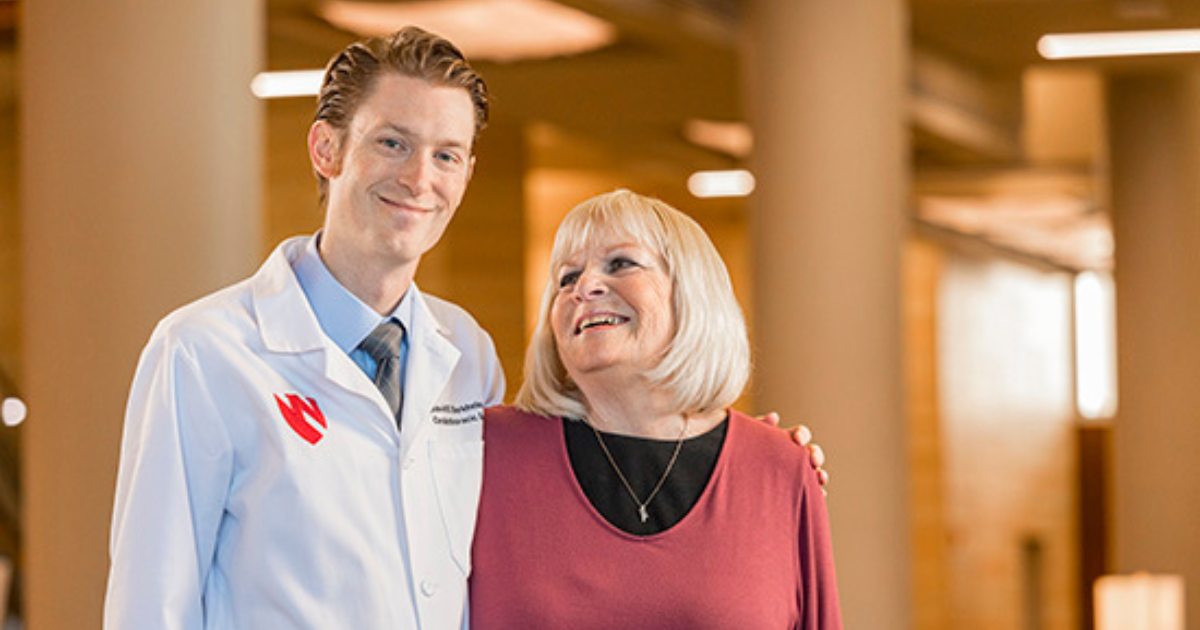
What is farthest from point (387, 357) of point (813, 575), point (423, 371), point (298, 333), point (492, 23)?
point (492, 23)

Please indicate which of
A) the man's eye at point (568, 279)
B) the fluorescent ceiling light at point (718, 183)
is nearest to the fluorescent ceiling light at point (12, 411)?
the man's eye at point (568, 279)

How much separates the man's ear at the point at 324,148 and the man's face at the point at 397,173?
22 mm

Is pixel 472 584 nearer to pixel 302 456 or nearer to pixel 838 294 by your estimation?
pixel 302 456

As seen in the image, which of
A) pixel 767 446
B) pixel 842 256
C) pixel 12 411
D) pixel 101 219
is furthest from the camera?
pixel 12 411

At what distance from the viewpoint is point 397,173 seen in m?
2.73

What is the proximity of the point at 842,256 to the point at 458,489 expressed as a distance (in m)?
4.64

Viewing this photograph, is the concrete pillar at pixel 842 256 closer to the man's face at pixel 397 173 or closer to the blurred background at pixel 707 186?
the blurred background at pixel 707 186

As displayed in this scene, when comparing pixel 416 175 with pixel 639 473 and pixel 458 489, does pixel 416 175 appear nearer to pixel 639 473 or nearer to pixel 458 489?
pixel 458 489

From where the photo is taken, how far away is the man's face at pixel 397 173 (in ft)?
8.95

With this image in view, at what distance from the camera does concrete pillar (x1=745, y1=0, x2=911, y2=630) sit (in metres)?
7.36

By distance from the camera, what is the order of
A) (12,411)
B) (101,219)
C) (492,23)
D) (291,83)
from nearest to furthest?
(101,219)
(12,411)
(492,23)
(291,83)

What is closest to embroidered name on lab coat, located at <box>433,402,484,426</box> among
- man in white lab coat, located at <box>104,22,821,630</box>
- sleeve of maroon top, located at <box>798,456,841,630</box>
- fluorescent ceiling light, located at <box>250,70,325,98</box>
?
man in white lab coat, located at <box>104,22,821,630</box>

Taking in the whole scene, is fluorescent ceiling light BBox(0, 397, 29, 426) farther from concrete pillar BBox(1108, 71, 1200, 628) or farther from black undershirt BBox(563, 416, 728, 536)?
concrete pillar BBox(1108, 71, 1200, 628)

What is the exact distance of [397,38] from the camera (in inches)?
109
